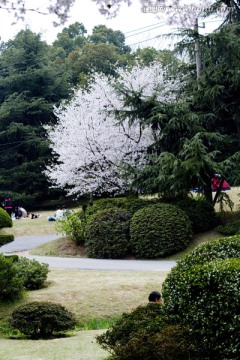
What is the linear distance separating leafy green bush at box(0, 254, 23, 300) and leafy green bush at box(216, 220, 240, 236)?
31.1ft

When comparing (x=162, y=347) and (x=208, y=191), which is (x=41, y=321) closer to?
(x=162, y=347)

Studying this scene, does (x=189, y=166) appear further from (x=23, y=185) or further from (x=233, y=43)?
(x=23, y=185)

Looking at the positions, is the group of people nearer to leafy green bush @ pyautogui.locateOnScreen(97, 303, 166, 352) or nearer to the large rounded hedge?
the large rounded hedge

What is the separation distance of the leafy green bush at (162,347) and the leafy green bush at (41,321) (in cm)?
390

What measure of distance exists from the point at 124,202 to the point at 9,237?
5.10 m

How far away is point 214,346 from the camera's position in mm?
6016

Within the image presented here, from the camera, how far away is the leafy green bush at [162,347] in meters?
5.93

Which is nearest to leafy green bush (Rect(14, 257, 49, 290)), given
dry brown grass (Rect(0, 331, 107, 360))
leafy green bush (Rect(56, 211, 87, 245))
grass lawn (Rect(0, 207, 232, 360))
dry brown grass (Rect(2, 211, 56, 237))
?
grass lawn (Rect(0, 207, 232, 360))

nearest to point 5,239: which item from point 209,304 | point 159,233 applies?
point 159,233

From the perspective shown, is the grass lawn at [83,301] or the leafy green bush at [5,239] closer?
the grass lawn at [83,301]

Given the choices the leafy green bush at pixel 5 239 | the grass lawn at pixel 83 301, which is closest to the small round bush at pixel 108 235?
the grass lawn at pixel 83 301

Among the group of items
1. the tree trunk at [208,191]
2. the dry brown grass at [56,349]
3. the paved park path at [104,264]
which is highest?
the tree trunk at [208,191]

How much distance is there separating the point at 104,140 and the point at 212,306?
70.8ft

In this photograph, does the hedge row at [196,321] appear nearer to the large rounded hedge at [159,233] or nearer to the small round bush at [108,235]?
the large rounded hedge at [159,233]
